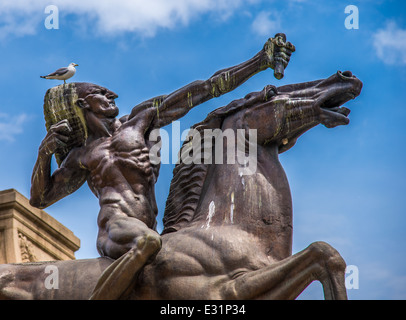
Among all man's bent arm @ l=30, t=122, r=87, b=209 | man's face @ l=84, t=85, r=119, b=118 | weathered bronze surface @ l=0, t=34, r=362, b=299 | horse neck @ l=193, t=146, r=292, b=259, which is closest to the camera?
weathered bronze surface @ l=0, t=34, r=362, b=299

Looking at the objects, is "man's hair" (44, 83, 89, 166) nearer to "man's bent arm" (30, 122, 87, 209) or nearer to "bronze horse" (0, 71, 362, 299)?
"man's bent arm" (30, 122, 87, 209)

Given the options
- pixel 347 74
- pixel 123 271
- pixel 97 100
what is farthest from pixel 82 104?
pixel 347 74

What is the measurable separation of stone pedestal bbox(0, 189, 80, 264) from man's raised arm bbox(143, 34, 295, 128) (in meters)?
4.64

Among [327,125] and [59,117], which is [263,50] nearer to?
[327,125]

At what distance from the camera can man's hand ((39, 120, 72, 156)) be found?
37.0 feet

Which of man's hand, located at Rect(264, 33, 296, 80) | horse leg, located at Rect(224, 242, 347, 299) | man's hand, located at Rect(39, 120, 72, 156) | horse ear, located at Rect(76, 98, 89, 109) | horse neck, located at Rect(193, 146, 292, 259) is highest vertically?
man's hand, located at Rect(264, 33, 296, 80)

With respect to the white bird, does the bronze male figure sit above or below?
below

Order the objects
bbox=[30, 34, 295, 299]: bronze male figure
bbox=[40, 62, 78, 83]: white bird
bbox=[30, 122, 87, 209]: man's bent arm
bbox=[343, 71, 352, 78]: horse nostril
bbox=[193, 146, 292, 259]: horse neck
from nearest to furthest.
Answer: bbox=[193, 146, 292, 259]: horse neck < bbox=[30, 34, 295, 299]: bronze male figure < bbox=[343, 71, 352, 78]: horse nostril < bbox=[30, 122, 87, 209]: man's bent arm < bbox=[40, 62, 78, 83]: white bird

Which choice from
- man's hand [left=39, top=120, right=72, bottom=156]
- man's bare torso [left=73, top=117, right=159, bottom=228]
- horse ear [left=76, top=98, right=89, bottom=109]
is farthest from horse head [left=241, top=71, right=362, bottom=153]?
man's hand [left=39, top=120, right=72, bottom=156]

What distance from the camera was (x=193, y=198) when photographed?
1090 cm

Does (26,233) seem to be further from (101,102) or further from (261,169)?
(261,169)

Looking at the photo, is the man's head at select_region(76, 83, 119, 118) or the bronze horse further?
the man's head at select_region(76, 83, 119, 118)
